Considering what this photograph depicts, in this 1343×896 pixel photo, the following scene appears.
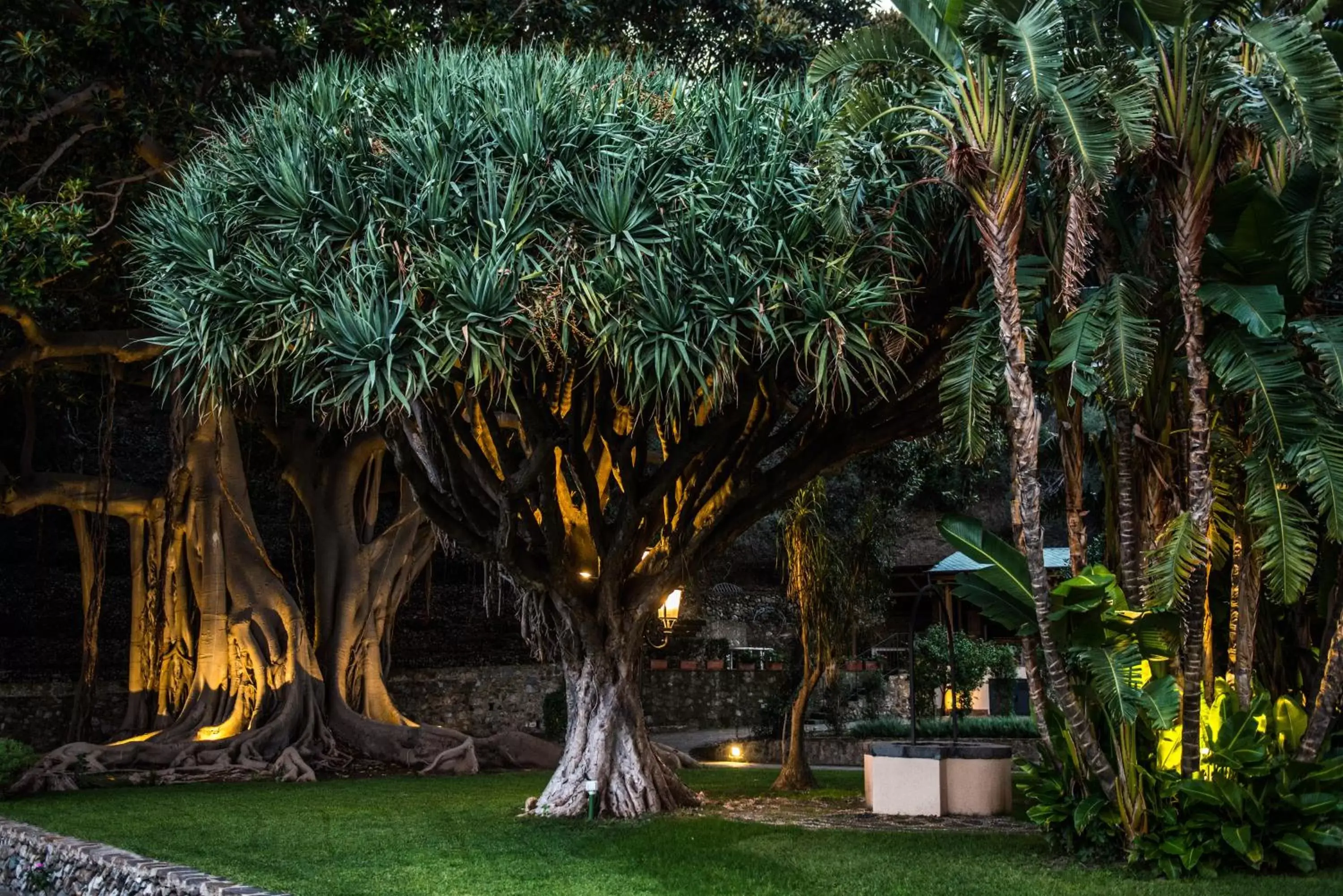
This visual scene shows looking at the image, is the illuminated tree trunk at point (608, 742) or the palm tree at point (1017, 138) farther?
the illuminated tree trunk at point (608, 742)

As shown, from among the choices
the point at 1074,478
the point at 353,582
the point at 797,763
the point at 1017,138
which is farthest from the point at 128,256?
the point at 1074,478

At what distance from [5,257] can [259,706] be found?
7.29 metres

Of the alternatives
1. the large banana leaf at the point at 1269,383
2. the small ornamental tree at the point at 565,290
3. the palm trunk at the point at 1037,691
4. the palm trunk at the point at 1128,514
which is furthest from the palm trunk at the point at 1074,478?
A: the small ornamental tree at the point at 565,290

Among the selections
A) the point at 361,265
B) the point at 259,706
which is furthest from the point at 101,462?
the point at 361,265

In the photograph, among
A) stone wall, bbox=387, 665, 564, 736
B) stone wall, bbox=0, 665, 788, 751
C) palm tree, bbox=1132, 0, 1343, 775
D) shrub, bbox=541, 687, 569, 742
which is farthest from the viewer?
stone wall, bbox=387, 665, 564, 736

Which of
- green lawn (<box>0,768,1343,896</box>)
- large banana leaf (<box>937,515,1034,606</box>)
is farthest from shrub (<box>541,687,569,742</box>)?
large banana leaf (<box>937,515,1034,606</box>)

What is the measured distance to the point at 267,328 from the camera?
453 inches

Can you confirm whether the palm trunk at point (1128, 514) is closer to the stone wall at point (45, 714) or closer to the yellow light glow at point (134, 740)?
the yellow light glow at point (134, 740)

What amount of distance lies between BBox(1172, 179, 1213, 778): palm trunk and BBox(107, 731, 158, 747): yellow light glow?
510 inches

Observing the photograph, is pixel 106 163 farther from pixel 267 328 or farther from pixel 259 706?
pixel 259 706

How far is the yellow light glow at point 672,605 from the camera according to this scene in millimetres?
14109

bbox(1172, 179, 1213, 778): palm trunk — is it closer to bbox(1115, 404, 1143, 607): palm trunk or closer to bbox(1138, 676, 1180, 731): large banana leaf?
bbox(1138, 676, 1180, 731): large banana leaf

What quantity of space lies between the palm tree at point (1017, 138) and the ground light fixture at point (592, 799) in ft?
15.2

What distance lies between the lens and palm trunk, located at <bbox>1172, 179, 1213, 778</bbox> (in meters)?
8.97
